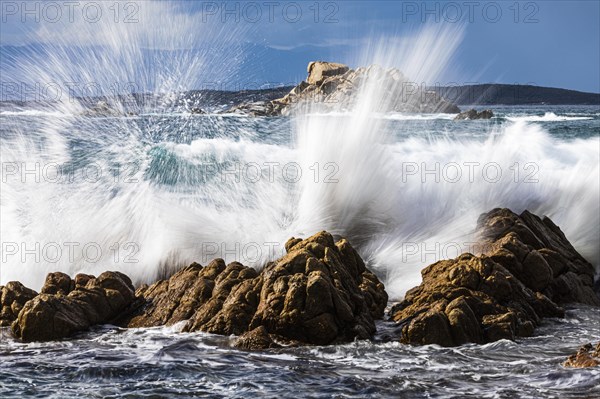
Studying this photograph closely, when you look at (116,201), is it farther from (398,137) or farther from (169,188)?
(398,137)

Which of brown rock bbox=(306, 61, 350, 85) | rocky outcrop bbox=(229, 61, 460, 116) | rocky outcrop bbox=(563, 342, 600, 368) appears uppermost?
brown rock bbox=(306, 61, 350, 85)

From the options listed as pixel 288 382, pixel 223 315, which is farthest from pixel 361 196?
pixel 288 382

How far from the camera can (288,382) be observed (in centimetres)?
784

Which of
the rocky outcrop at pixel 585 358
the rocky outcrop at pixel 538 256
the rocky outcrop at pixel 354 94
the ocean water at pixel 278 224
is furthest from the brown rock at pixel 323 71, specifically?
the rocky outcrop at pixel 585 358

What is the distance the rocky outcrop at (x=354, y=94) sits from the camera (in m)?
18.9

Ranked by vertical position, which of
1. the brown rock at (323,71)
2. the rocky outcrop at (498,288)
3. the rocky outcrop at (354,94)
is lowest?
the rocky outcrop at (498,288)

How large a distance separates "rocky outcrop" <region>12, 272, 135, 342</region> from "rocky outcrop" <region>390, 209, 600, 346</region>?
3.86 m

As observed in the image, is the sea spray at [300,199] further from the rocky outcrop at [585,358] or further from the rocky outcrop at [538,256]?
the rocky outcrop at [585,358]

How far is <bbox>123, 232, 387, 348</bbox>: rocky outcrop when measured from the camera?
9.42m

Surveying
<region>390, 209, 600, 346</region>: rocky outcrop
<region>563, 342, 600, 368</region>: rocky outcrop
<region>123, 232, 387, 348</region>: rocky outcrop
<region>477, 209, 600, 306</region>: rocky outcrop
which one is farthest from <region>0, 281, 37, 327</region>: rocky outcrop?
<region>563, 342, 600, 368</region>: rocky outcrop

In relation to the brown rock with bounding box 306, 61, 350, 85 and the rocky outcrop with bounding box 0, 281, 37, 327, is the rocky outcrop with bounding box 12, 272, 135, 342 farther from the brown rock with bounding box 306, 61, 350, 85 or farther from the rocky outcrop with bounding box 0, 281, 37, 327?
the brown rock with bounding box 306, 61, 350, 85

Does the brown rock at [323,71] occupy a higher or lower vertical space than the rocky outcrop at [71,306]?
higher

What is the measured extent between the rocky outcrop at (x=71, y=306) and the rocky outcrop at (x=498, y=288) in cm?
386

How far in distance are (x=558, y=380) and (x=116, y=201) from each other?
1046 centimetres
